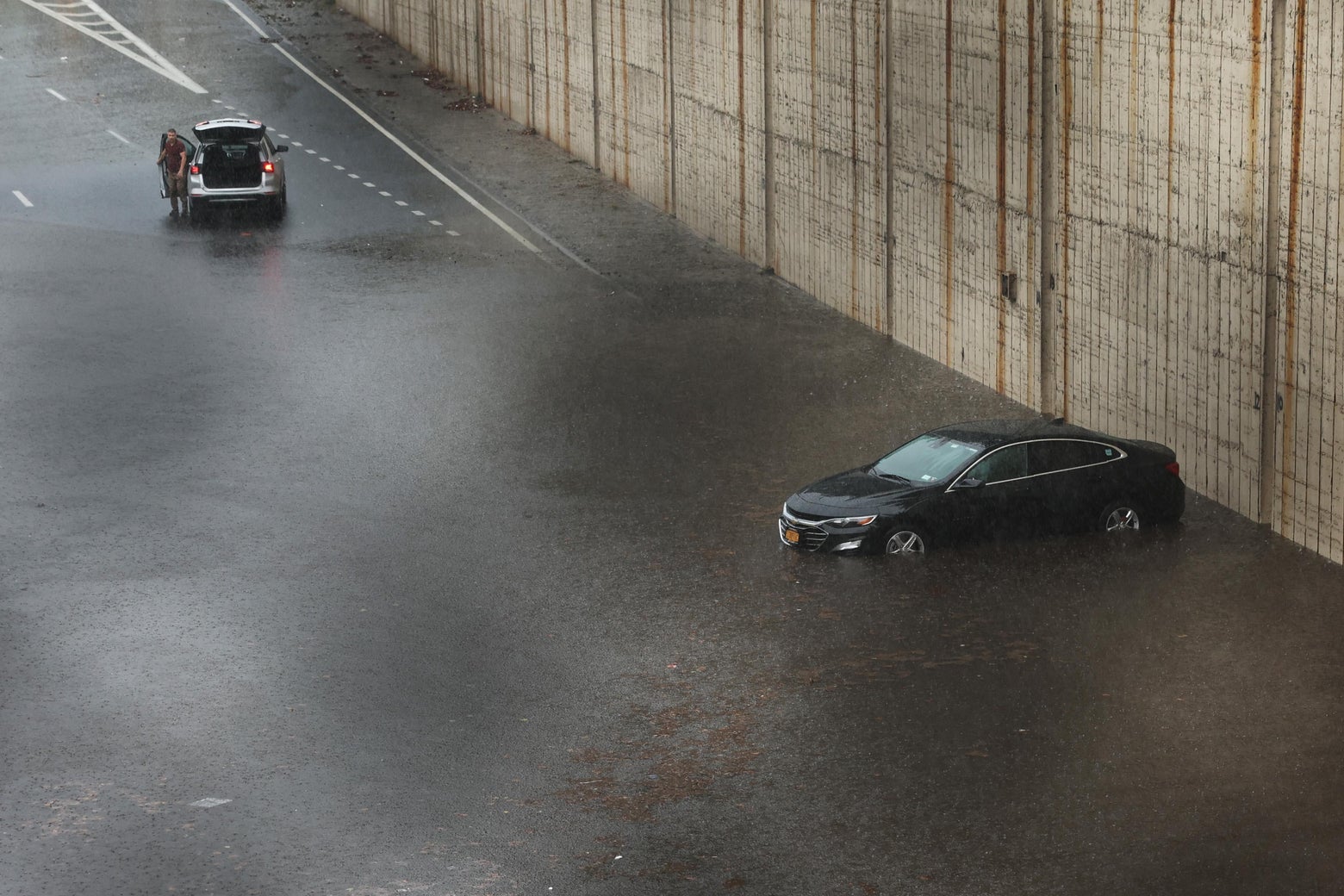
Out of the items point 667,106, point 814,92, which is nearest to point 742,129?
point 814,92

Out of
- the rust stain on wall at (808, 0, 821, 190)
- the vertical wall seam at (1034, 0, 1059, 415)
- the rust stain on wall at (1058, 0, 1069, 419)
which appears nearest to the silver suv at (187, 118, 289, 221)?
the rust stain on wall at (808, 0, 821, 190)

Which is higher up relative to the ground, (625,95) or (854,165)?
(625,95)

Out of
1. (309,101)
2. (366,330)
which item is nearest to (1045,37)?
(366,330)

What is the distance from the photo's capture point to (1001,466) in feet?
61.7

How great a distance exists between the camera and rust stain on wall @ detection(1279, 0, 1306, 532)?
17938mm

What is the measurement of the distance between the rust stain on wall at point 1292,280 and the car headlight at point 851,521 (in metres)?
4.54

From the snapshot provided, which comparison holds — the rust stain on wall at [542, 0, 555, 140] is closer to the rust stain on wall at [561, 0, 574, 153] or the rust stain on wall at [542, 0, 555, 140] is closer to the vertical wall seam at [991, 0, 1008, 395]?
the rust stain on wall at [561, 0, 574, 153]

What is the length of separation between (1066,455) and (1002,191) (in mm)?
6449

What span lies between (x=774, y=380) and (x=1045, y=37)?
6142 millimetres

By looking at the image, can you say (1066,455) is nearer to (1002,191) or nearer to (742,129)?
(1002,191)

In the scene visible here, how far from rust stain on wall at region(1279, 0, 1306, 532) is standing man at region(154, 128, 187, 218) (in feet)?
79.5

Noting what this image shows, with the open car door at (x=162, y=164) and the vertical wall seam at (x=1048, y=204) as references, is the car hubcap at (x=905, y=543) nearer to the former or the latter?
the vertical wall seam at (x=1048, y=204)

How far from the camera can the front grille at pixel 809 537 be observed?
1858 centimetres

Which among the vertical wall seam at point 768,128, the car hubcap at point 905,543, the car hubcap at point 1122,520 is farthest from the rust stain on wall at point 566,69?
the car hubcap at point 905,543
